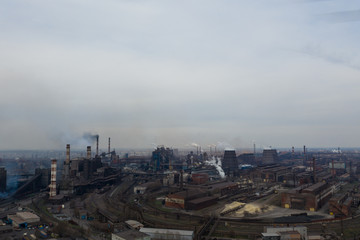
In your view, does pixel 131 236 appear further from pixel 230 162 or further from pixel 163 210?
pixel 230 162

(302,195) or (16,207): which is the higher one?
(302,195)

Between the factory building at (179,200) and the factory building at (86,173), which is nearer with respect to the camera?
the factory building at (179,200)

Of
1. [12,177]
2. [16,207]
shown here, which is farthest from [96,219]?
[12,177]

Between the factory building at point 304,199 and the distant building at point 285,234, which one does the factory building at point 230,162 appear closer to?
the factory building at point 304,199

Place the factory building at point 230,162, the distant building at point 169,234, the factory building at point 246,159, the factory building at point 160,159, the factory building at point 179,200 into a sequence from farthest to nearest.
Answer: the factory building at point 246,159 → the factory building at point 230,162 → the factory building at point 160,159 → the factory building at point 179,200 → the distant building at point 169,234

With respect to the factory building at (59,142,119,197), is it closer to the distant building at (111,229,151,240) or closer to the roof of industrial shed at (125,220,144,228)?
the roof of industrial shed at (125,220,144,228)

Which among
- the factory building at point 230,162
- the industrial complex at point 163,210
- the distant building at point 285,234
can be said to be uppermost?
the factory building at point 230,162

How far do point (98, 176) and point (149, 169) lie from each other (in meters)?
16.6

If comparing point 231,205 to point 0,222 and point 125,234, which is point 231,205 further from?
point 0,222

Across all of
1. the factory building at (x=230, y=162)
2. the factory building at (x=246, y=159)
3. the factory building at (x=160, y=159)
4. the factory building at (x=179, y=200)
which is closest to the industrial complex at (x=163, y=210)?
the factory building at (x=179, y=200)

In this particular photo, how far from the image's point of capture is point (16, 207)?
34.3 meters

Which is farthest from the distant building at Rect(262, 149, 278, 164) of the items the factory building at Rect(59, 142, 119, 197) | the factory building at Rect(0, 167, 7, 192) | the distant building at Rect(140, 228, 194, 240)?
the distant building at Rect(140, 228, 194, 240)

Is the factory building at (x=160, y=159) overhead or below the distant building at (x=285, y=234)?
overhead

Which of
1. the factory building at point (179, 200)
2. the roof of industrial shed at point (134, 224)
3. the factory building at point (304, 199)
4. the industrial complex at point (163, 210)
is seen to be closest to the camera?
the industrial complex at point (163, 210)
